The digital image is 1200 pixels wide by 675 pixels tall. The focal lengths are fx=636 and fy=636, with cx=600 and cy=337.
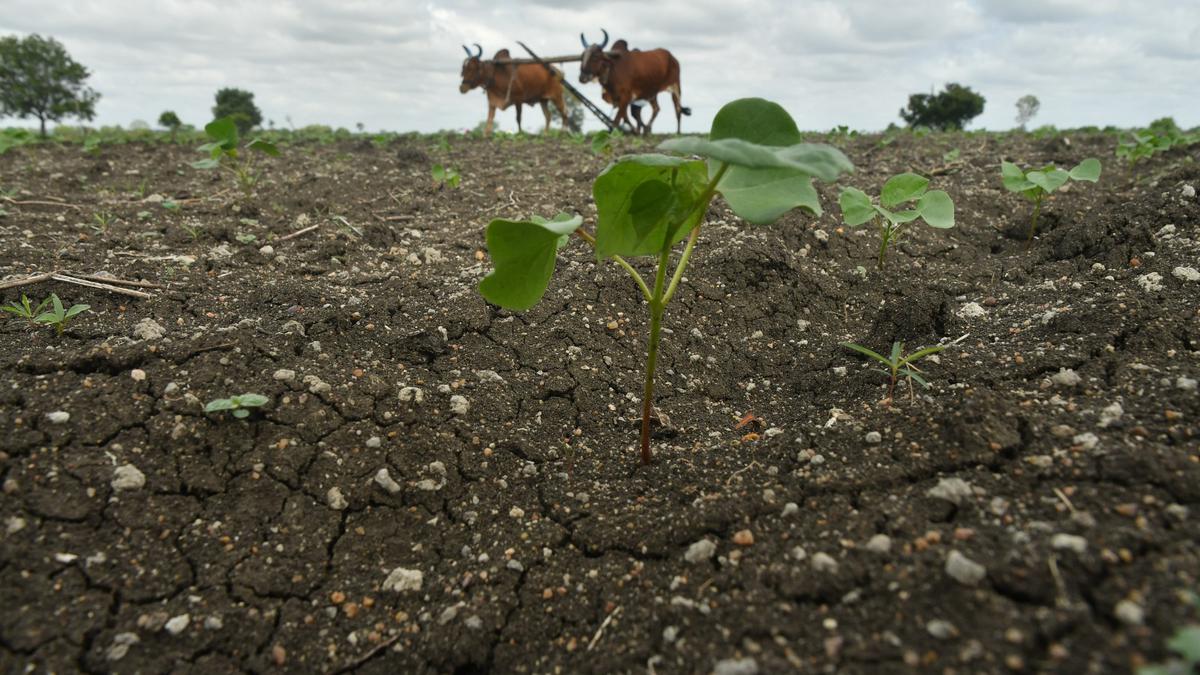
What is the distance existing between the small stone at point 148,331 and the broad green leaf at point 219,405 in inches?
19.6

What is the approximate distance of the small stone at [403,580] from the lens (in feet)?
4.32

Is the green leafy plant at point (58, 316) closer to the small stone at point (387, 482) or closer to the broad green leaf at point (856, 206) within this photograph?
the small stone at point (387, 482)

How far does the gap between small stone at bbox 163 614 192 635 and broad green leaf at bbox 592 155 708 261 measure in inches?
40.5

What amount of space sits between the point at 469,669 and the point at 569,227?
0.84 metres

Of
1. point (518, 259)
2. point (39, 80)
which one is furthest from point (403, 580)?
point (39, 80)

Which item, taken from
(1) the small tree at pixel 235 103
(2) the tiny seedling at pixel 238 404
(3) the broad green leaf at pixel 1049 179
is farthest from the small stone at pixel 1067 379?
(1) the small tree at pixel 235 103

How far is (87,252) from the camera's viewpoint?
2.73 m

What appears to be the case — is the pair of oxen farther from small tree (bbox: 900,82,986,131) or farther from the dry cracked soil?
small tree (bbox: 900,82,986,131)

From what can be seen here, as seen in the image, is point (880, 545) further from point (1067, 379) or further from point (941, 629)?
point (1067, 379)

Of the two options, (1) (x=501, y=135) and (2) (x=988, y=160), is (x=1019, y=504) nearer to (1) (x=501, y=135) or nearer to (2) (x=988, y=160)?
(2) (x=988, y=160)

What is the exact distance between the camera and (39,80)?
20.3 metres

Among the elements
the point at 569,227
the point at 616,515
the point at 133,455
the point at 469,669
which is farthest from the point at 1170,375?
the point at 133,455

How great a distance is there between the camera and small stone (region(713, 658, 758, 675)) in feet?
3.16

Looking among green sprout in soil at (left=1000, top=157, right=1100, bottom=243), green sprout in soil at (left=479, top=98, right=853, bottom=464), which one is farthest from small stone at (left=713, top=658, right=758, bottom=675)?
green sprout in soil at (left=1000, top=157, right=1100, bottom=243)
